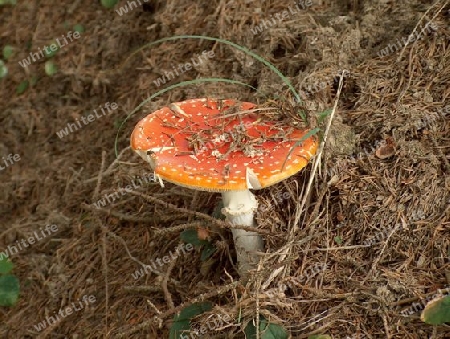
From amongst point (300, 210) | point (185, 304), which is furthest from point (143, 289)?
point (300, 210)

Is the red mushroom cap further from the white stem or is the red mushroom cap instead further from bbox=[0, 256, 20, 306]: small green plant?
bbox=[0, 256, 20, 306]: small green plant

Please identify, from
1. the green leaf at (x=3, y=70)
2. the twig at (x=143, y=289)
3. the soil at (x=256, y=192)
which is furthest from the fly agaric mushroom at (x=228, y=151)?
the green leaf at (x=3, y=70)

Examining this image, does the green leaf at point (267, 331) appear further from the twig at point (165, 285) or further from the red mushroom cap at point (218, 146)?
the red mushroom cap at point (218, 146)

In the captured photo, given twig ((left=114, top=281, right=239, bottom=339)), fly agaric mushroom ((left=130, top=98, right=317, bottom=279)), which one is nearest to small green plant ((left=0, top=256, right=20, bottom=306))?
twig ((left=114, top=281, right=239, bottom=339))

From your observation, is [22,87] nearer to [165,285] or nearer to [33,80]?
[33,80]

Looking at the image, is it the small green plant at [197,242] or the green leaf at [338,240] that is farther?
the small green plant at [197,242]

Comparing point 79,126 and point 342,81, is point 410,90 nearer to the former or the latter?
point 342,81
